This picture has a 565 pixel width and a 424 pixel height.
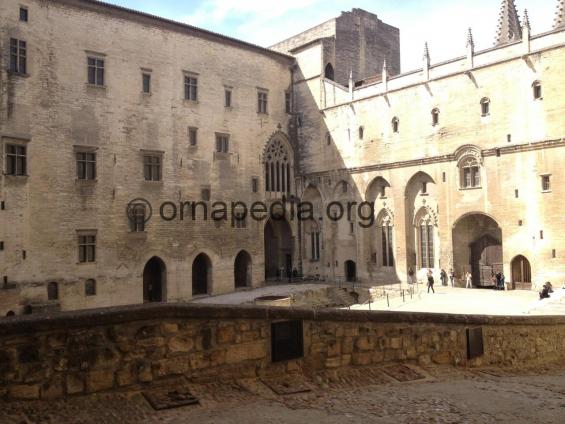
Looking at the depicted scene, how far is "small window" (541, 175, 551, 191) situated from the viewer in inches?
886

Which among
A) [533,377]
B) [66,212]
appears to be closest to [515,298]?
[533,377]

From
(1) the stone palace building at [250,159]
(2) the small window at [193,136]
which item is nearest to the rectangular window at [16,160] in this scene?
(1) the stone palace building at [250,159]

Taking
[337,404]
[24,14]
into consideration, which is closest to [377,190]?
[24,14]

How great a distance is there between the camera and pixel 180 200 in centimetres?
2630

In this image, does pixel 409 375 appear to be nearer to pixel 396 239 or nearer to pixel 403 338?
pixel 403 338

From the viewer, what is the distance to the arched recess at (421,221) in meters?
26.9

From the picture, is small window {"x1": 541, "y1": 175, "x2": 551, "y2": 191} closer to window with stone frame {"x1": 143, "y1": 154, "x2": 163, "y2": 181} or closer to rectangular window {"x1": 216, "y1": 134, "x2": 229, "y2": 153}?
rectangular window {"x1": 216, "y1": 134, "x2": 229, "y2": 153}

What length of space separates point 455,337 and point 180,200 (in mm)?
19044

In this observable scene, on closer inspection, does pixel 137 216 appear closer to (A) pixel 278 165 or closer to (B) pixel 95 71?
(B) pixel 95 71

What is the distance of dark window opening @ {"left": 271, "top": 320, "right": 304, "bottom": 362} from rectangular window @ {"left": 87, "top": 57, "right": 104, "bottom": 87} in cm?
2008

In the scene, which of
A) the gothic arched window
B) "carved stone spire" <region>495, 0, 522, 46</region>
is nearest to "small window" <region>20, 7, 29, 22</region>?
the gothic arched window

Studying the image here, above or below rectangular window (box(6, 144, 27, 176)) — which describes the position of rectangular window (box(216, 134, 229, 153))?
above

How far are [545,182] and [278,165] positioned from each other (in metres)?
14.9

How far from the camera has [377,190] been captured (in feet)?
96.5
